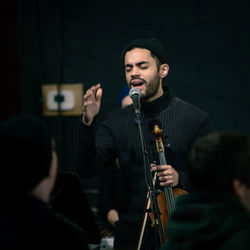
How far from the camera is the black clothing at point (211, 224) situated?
41.7 inches

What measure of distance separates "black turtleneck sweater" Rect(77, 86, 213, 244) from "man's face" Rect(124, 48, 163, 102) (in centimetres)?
6

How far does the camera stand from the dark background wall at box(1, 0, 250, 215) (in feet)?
13.2

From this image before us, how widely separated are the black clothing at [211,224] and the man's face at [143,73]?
51.5 inches

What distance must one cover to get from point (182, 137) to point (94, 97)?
60 cm

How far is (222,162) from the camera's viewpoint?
1.12 meters

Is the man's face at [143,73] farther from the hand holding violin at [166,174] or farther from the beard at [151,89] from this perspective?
the hand holding violin at [166,174]

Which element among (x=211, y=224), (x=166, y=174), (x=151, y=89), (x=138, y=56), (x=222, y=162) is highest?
(x=138, y=56)

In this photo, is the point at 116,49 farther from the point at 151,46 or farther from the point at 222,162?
the point at 222,162

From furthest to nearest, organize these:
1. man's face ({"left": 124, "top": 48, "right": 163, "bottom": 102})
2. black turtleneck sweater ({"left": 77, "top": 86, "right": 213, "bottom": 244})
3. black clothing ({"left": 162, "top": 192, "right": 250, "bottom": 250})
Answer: man's face ({"left": 124, "top": 48, "right": 163, "bottom": 102}) → black turtleneck sweater ({"left": 77, "top": 86, "right": 213, "bottom": 244}) → black clothing ({"left": 162, "top": 192, "right": 250, "bottom": 250})

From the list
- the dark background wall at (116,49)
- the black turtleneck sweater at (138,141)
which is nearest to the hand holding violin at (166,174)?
the black turtleneck sweater at (138,141)

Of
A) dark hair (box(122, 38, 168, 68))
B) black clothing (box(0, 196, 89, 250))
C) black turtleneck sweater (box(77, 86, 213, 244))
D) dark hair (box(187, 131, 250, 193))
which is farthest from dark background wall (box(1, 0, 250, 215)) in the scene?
black clothing (box(0, 196, 89, 250))

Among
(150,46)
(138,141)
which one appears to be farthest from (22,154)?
(150,46)

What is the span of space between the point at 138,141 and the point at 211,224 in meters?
1.28

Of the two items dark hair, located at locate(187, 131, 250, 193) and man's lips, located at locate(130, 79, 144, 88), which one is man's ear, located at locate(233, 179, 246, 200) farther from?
man's lips, located at locate(130, 79, 144, 88)
